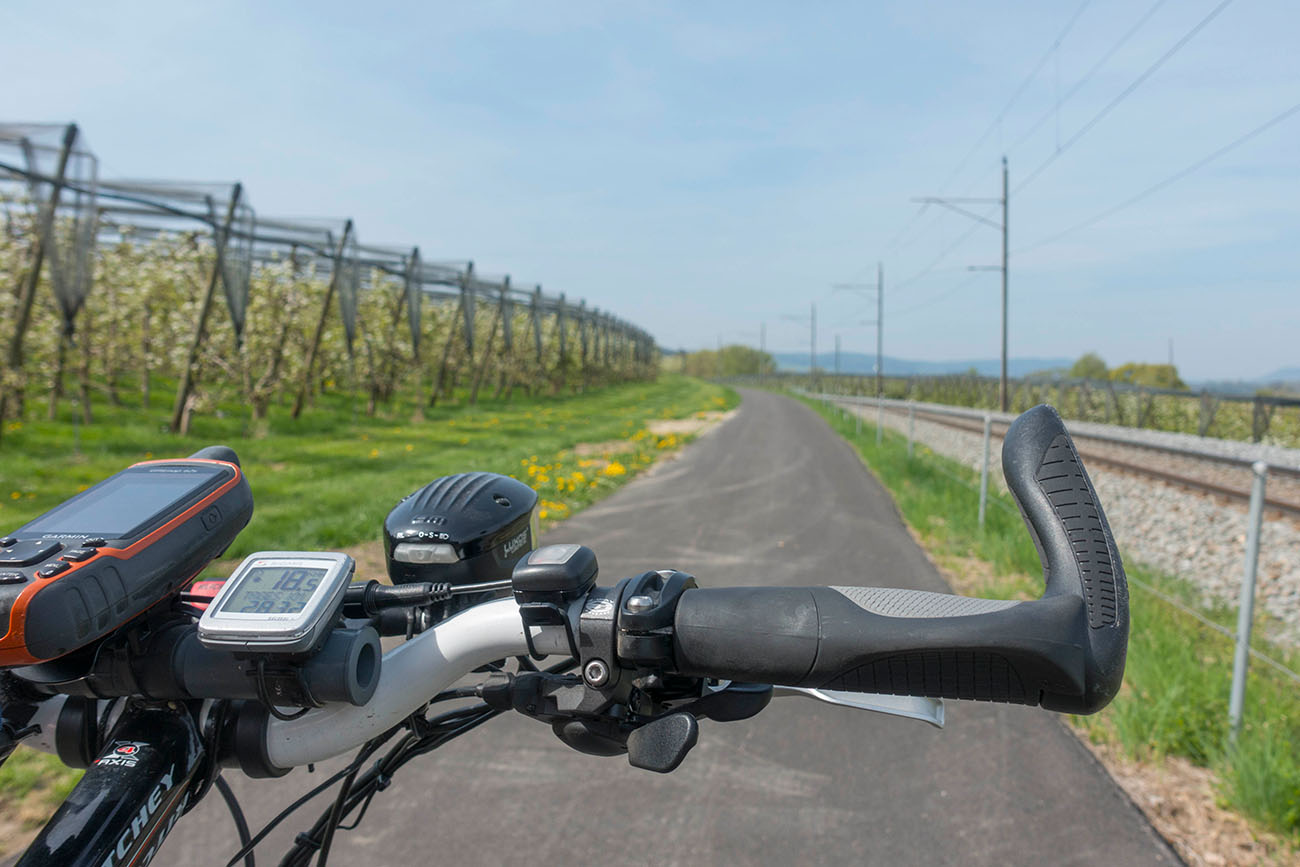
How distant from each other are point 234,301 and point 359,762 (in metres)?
17.3

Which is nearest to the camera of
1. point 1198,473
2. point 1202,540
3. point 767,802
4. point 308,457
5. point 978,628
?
point 978,628

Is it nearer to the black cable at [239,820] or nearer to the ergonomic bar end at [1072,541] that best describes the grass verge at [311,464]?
the black cable at [239,820]

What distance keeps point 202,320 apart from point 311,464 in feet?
16.5

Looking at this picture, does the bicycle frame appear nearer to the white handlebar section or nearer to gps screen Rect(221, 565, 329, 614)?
the white handlebar section

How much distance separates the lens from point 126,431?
48.3 ft

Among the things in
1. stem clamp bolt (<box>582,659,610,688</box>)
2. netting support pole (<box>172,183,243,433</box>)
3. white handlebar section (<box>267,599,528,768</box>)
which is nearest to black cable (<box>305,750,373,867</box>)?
white handlebar section (<box>267,599,528,768</box>)

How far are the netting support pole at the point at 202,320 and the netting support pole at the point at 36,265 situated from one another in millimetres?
3210

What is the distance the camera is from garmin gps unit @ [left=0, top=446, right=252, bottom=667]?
94 centimetres

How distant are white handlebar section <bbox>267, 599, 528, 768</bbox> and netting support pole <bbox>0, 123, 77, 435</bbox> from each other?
1405 centimetres

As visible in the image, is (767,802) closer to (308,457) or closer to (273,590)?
(273,590)

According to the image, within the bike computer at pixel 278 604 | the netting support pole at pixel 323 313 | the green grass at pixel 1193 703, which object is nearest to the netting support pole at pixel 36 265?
the netting support pole at pixel 323 313

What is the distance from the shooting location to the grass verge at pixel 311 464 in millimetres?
7152

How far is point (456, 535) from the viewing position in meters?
1.42

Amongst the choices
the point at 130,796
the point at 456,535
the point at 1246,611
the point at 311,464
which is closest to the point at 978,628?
the point at 456,535
